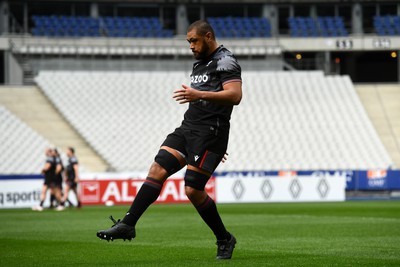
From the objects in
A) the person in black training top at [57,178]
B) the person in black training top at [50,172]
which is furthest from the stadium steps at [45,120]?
the person in black training top at [50,172]

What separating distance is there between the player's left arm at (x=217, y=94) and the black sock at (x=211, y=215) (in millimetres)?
1151

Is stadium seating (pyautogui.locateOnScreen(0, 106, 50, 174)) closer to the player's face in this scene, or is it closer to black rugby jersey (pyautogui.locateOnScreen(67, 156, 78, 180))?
black rugby jersey (pyautogui.locateOnScreen(67, 156, 78, 180))

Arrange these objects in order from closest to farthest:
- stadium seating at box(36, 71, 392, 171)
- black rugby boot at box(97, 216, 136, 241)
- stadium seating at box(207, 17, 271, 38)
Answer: black rugby boot at box(97, 216, 136, 241), stadium seating at box(36, 71, 392, 171), stadium seating at box(207, 17, 271, 38)

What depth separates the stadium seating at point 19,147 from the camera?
40531 millimetres

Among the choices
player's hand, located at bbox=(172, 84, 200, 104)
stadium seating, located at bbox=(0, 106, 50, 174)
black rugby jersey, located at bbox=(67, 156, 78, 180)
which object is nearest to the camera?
player's hand, located at bbox=(172, 84, 200, 104)

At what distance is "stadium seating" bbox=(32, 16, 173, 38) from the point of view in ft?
168

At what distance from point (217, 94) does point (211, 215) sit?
140cm

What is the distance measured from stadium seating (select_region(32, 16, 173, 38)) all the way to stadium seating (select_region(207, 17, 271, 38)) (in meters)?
2.84

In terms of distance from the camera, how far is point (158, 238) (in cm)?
1436

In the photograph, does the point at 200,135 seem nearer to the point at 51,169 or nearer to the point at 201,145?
the point at 201,145

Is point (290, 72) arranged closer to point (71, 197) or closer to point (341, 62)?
point (341, 62)

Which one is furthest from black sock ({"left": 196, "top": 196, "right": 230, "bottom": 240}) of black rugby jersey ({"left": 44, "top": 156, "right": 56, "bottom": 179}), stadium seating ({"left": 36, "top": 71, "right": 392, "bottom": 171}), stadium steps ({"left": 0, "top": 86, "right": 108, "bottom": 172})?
stadium steps ({"left": 0, "top": 86, "right": 108, "bottom": 172})

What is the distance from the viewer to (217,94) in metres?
9.61

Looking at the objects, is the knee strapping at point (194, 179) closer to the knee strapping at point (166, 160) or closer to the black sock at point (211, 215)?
the knee strapping at point (166, 160)
